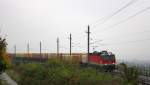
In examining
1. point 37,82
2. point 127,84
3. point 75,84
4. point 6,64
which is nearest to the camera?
point 127,84

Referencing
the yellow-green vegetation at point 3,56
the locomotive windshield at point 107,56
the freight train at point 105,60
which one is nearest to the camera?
the yellow-green vegetation at point 3,56

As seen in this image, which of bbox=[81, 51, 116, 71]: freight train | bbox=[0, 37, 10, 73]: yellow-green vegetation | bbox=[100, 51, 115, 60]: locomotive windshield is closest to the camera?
bbox=[0, 37, 10, 73]: yellow-green vegetation

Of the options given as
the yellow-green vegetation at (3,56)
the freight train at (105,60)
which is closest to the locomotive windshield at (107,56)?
the freight train at (105,60)

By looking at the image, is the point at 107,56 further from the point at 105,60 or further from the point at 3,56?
the point at 3,56

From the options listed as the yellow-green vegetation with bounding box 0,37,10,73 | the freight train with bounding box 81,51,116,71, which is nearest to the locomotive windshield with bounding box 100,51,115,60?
the freight train with bounding box 81,51,116,71

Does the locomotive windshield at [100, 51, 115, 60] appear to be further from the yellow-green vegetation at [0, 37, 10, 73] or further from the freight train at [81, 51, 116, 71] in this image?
the yellow-green vegetation at [0, 37, 10, 73]

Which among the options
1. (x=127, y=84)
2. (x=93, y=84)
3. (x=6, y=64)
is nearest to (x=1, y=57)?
(x=6, y=64)

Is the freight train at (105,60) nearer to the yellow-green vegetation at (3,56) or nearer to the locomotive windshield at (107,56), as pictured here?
the locomotive windshield at (107,56)

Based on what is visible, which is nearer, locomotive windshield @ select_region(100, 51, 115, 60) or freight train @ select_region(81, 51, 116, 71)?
freight train @ select_region(81, 51, 116, 71)

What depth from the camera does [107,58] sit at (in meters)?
59.0

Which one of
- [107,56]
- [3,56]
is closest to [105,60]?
[107,56]

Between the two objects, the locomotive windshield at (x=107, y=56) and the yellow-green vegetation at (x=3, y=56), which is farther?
the locomotive windshield at (x=107, y=56)

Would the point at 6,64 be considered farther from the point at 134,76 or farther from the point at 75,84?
the point at 134,76

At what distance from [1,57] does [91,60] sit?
32649 mm
